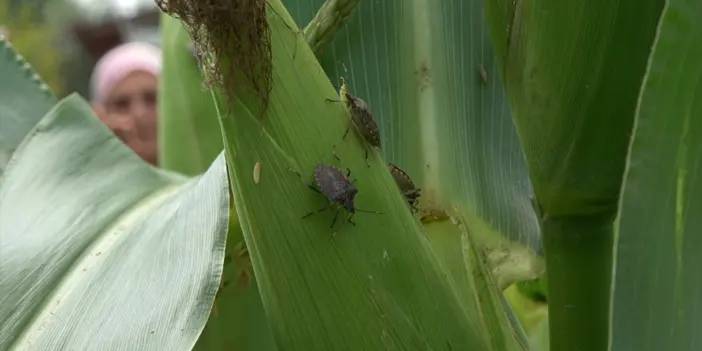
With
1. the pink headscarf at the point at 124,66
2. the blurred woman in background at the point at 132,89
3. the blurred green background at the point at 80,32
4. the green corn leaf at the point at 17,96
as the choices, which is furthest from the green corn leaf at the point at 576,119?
the blurred green background at the point at 80,32

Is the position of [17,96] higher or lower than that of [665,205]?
higher

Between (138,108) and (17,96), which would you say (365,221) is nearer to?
(17,96)

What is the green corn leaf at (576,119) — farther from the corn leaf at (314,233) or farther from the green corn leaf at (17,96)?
the green corn leaf at (17,96)

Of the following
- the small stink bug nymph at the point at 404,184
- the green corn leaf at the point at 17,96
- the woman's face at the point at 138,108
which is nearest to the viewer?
the small stink bug nymph at the point at 404,184

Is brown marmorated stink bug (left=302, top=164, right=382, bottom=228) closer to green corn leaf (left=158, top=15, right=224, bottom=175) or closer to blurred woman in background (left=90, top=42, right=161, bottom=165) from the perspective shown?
green corn leaf (left=158, top=15, right=224, bottom=175)

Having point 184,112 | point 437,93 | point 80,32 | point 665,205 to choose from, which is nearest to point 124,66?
point 184,112

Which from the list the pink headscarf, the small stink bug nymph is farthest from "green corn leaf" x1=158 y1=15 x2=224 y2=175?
the pink headscarf
